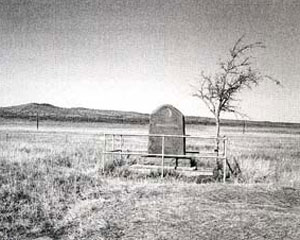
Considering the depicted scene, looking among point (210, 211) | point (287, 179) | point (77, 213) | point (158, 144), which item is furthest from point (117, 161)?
point (210, 211)

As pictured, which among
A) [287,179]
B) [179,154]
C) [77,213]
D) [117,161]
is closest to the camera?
[77,213]

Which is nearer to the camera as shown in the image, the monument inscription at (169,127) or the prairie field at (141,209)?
the prairie field at (141,209)

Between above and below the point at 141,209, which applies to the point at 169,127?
above

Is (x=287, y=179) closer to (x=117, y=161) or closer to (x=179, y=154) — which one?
(x=179, y=154)

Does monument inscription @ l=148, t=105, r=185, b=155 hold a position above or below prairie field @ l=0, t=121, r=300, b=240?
above

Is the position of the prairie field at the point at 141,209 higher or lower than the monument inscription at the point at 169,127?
lower

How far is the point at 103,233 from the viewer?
6352 millimetres

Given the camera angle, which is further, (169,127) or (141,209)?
(169,127)

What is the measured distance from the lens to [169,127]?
13.0 metres

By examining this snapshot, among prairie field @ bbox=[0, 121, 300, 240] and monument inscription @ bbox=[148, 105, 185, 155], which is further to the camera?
monument inscription @ bbox=[148, 105, 185, 155]

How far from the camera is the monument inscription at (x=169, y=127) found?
42.7 ft

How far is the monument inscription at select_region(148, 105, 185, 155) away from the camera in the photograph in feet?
42.7

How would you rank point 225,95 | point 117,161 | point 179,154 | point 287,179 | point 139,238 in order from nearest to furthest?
point 139,238, point 287,179, point 179,154, point 117,161, point 225,95

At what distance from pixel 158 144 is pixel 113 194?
440cm
